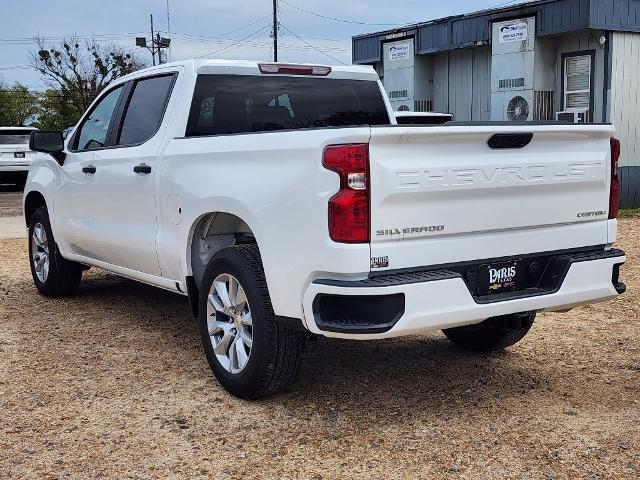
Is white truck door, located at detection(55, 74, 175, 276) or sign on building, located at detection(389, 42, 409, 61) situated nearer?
white truck door, located at detection(55, 74, 175, 276)

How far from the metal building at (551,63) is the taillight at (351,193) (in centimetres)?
1338

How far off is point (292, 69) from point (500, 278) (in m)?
2.27

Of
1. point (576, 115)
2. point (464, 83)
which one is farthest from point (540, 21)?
point (464, 83)

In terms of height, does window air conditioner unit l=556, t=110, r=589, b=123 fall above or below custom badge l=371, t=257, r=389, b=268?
above

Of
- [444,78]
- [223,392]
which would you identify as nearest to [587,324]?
[223,392]

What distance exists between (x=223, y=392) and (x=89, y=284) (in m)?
3.89

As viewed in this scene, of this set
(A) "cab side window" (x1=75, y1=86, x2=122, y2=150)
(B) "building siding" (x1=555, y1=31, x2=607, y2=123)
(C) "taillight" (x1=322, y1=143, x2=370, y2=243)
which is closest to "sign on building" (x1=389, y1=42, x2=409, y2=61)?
(B) "building siding" (x1=555, y1=31, x2=607, y2=123)

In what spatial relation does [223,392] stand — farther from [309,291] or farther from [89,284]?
[89,284]

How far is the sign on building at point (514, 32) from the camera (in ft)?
56.0

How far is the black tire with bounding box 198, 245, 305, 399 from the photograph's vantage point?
4.25m

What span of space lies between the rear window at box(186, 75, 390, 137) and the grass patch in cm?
1028

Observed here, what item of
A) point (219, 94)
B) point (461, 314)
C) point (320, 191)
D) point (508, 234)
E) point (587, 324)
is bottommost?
point (587, 324)

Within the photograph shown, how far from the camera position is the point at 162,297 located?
24.7ft

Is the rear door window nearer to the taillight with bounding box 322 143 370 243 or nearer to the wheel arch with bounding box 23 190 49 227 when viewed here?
the wheel arch with bounding box 23 190 49 227
